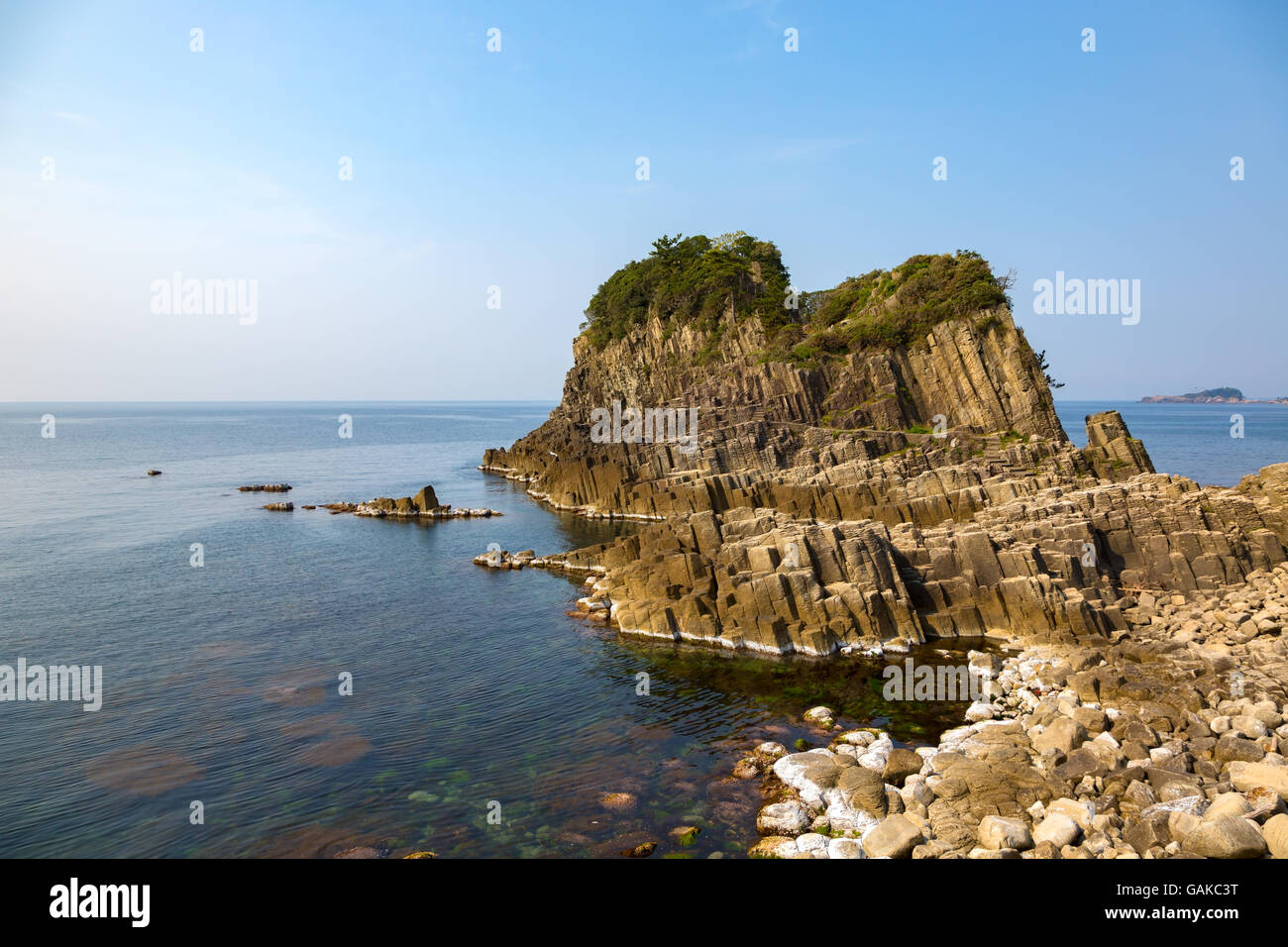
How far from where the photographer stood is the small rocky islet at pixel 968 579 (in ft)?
58.3

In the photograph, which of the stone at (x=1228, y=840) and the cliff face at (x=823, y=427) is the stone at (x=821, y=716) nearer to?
the stone at (x=1228, y=840)

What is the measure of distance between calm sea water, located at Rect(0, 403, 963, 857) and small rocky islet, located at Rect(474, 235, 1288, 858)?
2225 millimetres

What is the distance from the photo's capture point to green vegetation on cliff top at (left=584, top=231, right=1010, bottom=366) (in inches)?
2672

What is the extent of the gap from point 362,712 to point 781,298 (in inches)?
3121

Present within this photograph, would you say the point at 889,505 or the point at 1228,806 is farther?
the point at 889,505

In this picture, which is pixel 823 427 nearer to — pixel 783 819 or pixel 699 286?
pixel 699 286

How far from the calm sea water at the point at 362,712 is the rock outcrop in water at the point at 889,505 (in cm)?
317

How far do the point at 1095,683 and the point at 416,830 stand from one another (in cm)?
2090

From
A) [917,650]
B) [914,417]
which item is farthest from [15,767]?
[914,417]

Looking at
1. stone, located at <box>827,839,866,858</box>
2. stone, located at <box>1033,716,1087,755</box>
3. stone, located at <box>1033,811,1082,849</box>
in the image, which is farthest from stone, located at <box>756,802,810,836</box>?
stone, located at <box>1033,716,1087,755</box>

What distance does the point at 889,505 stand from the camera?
149ft

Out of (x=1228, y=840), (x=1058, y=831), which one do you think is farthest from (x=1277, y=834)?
(x=1058, y=831)

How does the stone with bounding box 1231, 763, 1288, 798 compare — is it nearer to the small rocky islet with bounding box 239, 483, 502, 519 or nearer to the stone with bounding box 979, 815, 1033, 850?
the stone with bounding box 979, 815, 1033, 850
